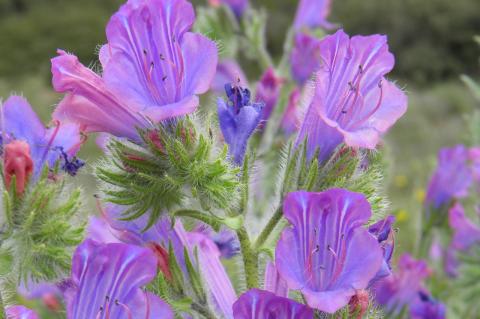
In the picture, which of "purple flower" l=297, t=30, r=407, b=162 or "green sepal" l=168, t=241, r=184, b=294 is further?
"green sepal" l=168, t=241, r=184, b=294

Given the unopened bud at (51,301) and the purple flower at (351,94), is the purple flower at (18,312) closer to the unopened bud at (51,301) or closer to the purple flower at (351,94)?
the purple flower at (351,94)

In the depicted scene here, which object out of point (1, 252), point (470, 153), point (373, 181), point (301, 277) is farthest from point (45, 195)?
point (470, 153)

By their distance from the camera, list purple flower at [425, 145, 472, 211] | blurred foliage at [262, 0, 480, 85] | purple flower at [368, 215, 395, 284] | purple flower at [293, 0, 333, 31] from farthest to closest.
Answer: blurred foliage at [262, 0, 480, 85]
purple flower at [293, 0, 333, 31]
purple flower at [425, 145, 472, 211]
purple flower at [368, 215, 395, 284]

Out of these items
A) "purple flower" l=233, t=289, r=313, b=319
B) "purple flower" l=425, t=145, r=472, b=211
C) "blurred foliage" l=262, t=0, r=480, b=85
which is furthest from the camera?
"blurred foliage" l=262, t=0, r=480, b=85

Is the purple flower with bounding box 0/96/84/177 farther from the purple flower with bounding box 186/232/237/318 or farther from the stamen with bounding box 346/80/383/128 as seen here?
the stamen with bounding box 346/80/383/128

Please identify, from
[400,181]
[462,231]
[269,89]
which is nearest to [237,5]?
[269,89]

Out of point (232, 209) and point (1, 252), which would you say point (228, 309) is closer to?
point (232, 209)

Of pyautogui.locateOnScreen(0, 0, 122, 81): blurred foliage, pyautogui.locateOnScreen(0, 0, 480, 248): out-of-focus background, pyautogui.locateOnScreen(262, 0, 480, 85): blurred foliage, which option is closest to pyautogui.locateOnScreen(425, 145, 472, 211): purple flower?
pyautogui.locateOnScreen(0, 0, 480, 248): out-of-focus background
